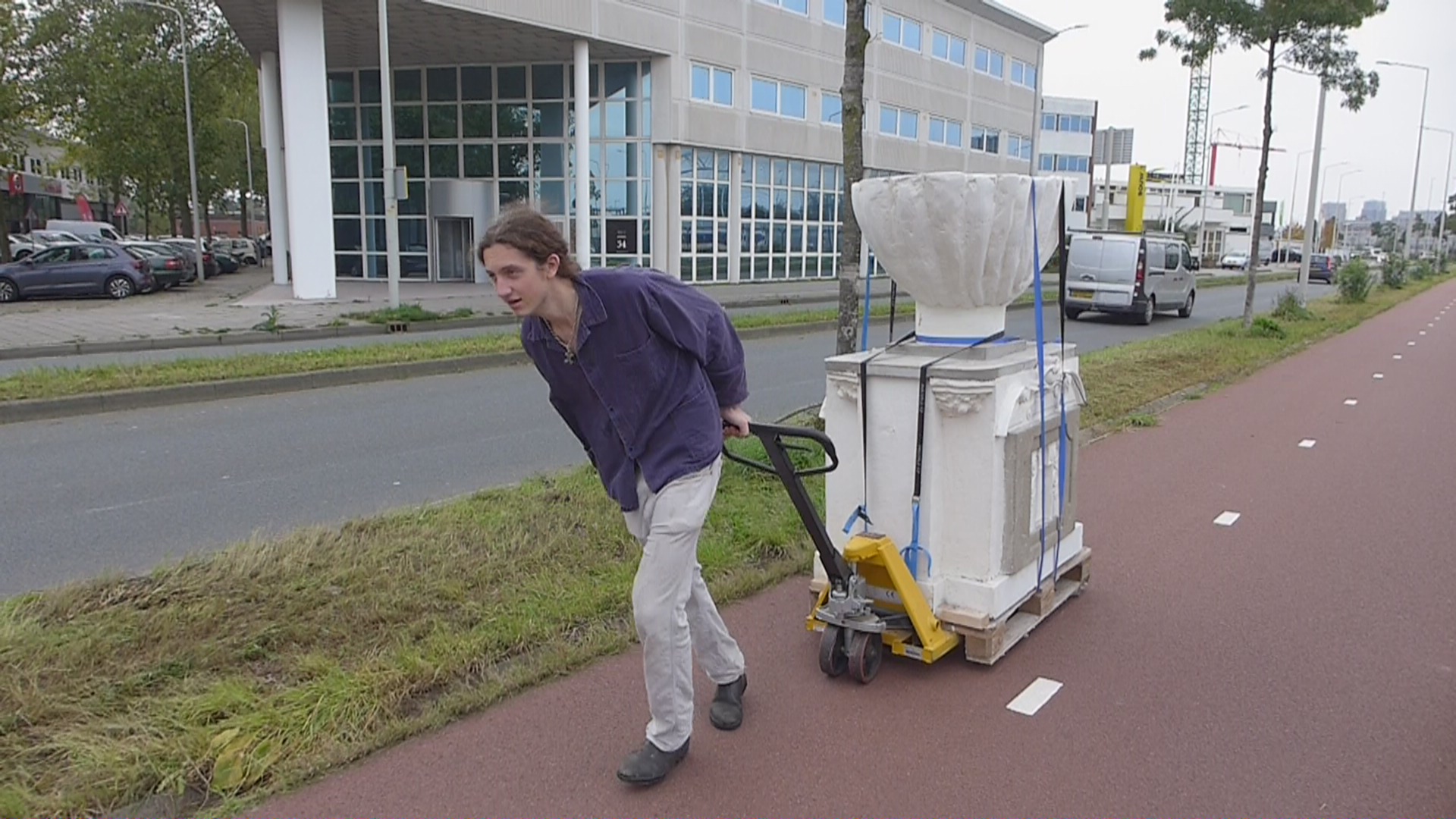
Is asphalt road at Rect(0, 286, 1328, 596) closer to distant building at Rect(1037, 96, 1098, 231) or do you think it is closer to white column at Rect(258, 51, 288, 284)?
white column at Rect(258, 51, 288, 284)

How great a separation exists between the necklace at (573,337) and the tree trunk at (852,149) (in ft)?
13.9

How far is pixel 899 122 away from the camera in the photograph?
3803 centimetres

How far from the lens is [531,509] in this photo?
19.0ft

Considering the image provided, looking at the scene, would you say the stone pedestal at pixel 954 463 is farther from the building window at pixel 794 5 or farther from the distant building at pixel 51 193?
the distant building at pixel 51 193

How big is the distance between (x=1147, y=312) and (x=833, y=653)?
20505 millimetres

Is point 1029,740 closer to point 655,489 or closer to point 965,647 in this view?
point 965,647

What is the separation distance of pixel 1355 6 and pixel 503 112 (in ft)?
71.8

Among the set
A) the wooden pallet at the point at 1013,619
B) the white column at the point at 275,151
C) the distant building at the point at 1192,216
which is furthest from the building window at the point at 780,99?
the distant building at the point at 1192,216

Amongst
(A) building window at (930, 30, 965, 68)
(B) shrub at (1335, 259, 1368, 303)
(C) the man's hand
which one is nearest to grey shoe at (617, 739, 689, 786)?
(C) the man's hand

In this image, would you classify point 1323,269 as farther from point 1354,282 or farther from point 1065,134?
point 1354,282

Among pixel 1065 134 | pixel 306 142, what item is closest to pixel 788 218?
pixel 306 142

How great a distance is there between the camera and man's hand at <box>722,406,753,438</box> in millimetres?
3365

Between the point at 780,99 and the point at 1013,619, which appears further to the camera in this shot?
the point at 780,99

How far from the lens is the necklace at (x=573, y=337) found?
10.0 ft
